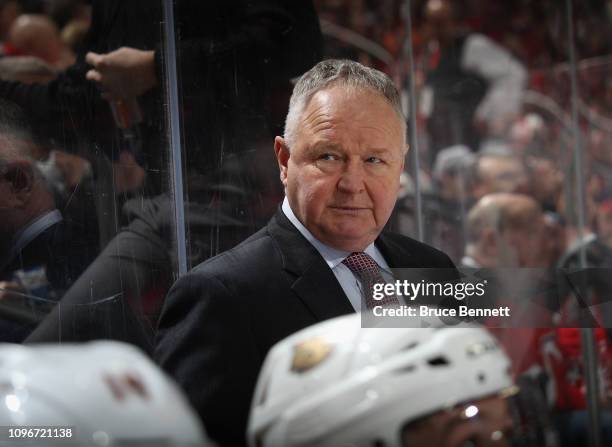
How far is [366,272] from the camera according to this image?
1078 millimetres

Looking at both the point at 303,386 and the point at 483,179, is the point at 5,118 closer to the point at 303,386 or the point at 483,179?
the point at 303,386

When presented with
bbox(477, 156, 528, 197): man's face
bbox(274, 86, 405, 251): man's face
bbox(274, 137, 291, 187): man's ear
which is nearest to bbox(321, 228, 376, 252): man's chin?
bbox(274, 86, 405, 251): man's face

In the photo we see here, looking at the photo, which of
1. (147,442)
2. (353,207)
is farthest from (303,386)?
(353,207)

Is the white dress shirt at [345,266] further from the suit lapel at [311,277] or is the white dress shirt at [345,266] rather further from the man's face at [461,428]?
the man's face at [461,428]

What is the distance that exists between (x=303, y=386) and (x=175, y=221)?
505 millimetres

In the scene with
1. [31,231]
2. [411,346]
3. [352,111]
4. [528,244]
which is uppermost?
[352,111]

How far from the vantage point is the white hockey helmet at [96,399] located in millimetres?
745

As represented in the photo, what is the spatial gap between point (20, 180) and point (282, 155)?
1.12ft

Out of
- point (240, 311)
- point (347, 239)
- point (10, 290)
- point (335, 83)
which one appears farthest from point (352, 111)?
point (10, 290)

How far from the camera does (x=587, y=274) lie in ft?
4.15

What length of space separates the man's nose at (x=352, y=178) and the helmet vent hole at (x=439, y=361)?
0.85ft

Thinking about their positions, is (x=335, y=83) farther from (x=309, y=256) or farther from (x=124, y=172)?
(x=124, y=172)

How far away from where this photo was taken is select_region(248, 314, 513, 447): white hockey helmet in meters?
0.83

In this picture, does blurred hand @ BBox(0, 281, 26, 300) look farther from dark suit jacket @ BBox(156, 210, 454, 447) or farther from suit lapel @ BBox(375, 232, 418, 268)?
suit lapel @ BBox(375, 232, 418, 268)
